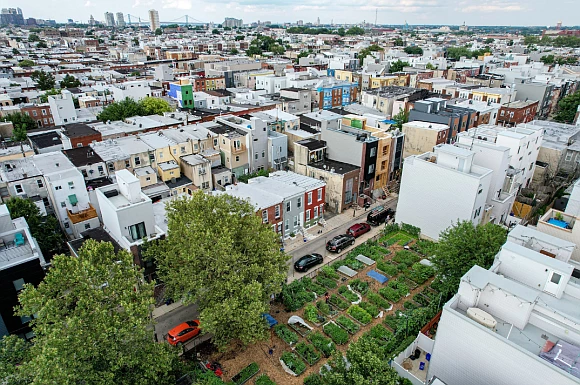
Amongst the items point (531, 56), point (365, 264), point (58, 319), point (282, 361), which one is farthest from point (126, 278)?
point (531, 56)

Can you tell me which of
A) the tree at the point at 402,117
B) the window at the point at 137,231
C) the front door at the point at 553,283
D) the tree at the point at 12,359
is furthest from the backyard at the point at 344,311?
the tree at the point at 402,117

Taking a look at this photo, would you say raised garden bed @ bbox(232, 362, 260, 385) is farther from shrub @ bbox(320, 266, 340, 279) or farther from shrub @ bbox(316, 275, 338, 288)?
shrub @ bbox(320, 266, 340, 279)

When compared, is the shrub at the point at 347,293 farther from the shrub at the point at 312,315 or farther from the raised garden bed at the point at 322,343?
the raised garden bed at the point at 322,343

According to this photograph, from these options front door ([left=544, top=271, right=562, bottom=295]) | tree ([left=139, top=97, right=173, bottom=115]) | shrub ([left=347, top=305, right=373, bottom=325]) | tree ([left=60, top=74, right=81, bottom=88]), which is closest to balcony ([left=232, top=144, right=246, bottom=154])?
tree ([left=139, top=97, right=173, bottom=115])

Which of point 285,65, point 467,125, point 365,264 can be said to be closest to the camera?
point 365,264

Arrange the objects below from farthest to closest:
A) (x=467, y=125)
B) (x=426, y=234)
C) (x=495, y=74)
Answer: (x=495, y=74) < (x=467, y=125) < (x=426, y=234)

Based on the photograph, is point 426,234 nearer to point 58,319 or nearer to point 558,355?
point 558,355

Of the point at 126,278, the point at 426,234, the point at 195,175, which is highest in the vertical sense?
the point at 126,278
